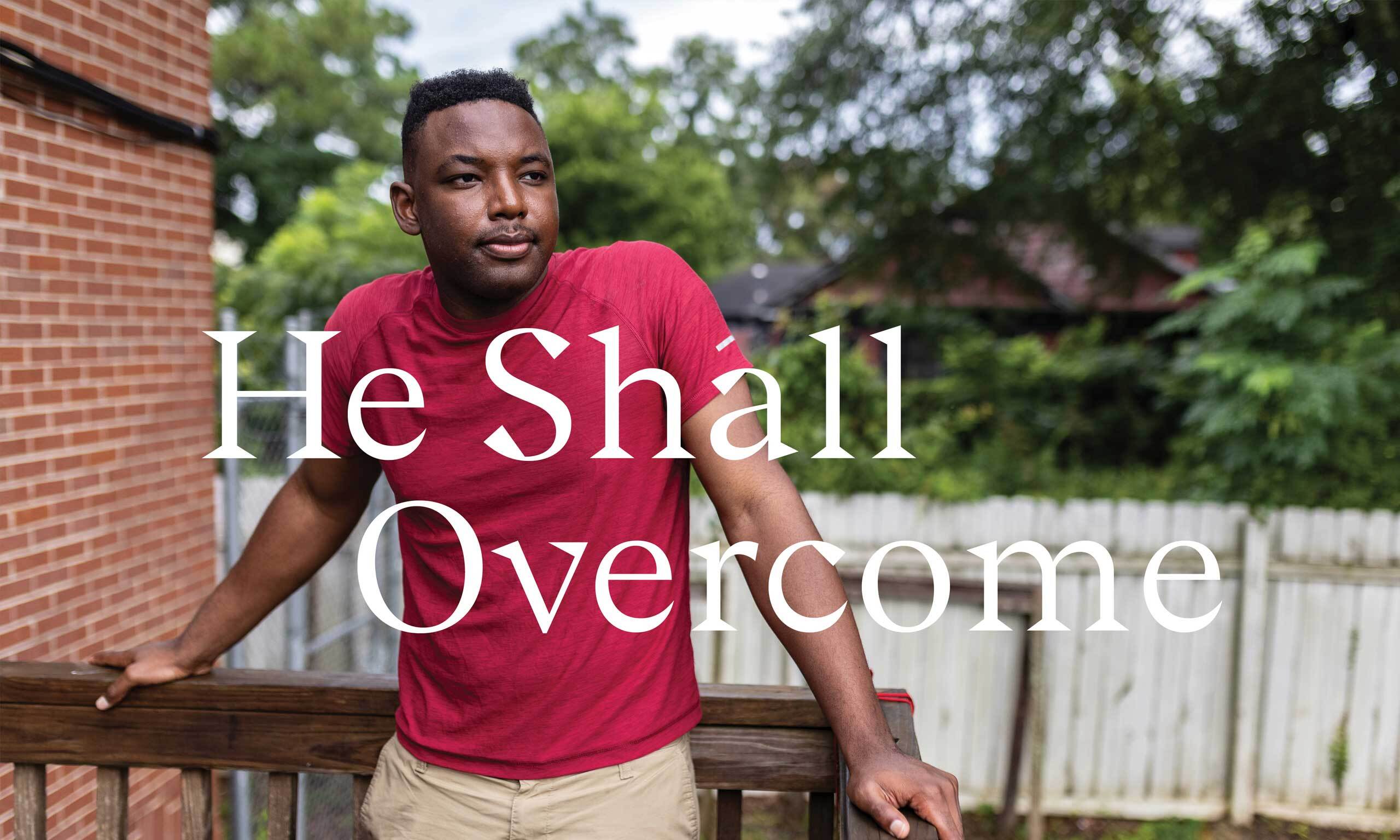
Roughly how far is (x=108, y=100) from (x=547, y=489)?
2.12m

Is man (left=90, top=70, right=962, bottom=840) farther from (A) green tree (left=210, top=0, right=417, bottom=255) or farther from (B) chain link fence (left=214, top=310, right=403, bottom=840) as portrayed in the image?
(A) green tree (left=210, top=0, right=417, bottom=255)

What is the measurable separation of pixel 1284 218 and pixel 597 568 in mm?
6637

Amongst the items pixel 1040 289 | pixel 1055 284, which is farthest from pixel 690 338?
pixel 1055 284

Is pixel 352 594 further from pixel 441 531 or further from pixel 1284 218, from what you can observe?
pixel 1284 218

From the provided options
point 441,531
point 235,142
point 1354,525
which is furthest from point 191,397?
point 235,142

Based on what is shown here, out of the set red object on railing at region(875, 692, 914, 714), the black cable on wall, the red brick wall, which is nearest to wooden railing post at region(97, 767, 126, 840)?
the red brick wall

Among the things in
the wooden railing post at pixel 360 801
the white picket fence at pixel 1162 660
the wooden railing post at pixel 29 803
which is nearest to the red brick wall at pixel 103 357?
the wooden railing post at pixel 29 803

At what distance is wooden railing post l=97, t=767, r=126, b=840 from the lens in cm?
187

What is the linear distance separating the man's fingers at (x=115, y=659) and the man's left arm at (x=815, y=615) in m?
1.12

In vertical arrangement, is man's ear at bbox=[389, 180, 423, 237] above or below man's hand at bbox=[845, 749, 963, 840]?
above

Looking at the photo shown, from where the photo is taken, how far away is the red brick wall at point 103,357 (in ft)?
8.31

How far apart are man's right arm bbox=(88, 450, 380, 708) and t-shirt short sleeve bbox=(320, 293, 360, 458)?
0.29ft

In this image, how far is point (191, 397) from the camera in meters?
3.28

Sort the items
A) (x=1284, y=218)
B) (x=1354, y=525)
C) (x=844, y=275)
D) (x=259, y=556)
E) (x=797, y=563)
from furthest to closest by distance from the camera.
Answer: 1. (x=844, y=275)
2. (x=1284, y=218)
3. (x=1354, y=525)
4. (x=259, y=556)
5. (x=797, y=563)
